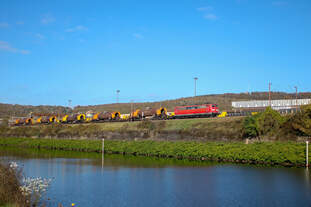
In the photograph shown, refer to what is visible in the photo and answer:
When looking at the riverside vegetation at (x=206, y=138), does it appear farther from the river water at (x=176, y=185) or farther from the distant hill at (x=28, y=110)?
the distant hill at (x=28, y=110)

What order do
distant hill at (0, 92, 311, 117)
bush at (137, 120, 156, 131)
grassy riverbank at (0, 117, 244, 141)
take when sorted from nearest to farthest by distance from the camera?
grassy riverbank at (0, 117, 244, 141) → bush at (137, 120, 156, 131) → distant hill at (0, 92, 311, 117)

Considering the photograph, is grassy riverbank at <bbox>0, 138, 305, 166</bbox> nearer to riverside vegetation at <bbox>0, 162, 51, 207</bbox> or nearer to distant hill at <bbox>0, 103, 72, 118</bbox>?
riverside vegetation at <bbox>0, 162, 51, 207</bbox>

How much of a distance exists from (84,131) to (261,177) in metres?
52.4

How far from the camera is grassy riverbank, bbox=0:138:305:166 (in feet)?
134

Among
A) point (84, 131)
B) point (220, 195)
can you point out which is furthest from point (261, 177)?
point (84, 131)

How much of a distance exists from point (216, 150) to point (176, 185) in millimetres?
18622

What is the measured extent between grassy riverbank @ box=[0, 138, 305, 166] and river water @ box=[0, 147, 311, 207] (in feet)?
9.52

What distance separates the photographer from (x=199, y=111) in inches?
2857

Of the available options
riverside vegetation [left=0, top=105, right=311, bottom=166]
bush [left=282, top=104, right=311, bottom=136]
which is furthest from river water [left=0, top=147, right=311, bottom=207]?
bush [left=282, top=104, right=311, bottom=136]

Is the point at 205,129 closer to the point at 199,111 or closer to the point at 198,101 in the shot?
the point at 199,111

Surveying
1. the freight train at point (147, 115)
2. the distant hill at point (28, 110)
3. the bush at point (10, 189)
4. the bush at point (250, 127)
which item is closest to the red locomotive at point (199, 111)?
the freight train at point (147, 115)

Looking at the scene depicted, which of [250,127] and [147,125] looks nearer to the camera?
[250,127]

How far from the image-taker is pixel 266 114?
49469 millimetres

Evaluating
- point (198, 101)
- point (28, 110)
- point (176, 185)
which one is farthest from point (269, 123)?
point (28, 110)
